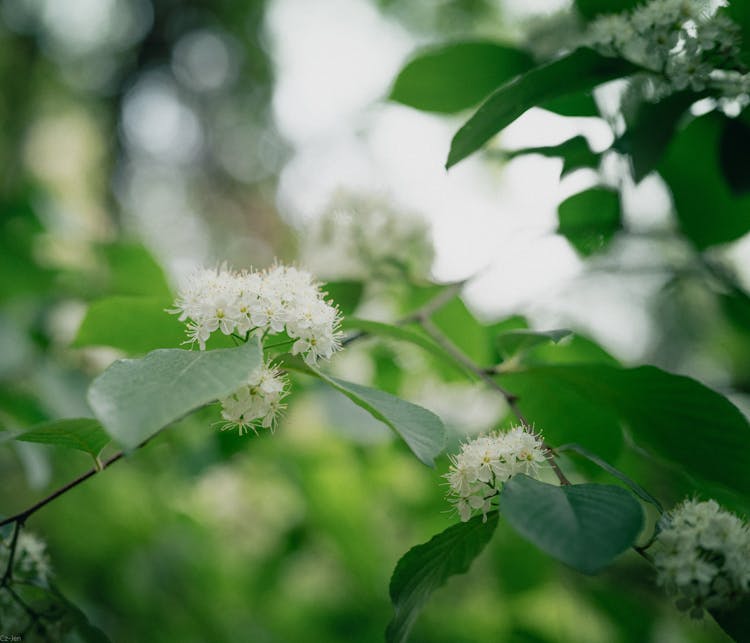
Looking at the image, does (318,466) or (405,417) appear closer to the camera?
(405,417)

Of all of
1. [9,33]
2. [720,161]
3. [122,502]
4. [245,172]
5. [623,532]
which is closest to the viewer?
[623,532]

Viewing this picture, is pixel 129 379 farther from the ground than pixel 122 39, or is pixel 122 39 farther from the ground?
pixel 129 379

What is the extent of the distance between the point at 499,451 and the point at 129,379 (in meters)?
0.36

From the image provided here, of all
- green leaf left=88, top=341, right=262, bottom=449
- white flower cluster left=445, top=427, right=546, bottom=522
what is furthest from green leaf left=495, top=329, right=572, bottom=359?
green leaf left=88, top=341, right=262, bottom=449

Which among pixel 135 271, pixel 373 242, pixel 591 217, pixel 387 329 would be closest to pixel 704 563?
pixel 387 329

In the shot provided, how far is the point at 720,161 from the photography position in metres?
0.94

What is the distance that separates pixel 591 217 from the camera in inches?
44.4

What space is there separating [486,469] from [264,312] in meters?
0.27

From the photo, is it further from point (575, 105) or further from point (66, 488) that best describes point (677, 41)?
point (66, 488)

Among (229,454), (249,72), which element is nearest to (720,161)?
(229,454)

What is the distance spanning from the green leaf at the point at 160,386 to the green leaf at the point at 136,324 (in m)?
0.34

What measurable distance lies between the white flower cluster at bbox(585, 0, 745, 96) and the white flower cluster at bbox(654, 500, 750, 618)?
528 millimetres

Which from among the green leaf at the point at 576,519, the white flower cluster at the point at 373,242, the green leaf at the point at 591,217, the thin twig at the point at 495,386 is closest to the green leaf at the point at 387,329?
the thin twig at the point at 495,386

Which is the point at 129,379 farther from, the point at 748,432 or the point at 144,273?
the point at 144,273
